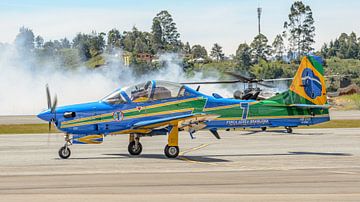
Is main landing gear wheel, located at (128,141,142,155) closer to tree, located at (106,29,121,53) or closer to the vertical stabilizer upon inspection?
the vertical stabilizer

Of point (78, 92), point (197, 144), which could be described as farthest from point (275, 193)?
point (78, 92)

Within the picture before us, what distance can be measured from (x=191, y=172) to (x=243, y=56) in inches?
5684

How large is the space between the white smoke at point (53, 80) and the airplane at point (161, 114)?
4476 centimetres

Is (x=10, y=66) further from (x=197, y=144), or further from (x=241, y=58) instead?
(x=241, y=58)

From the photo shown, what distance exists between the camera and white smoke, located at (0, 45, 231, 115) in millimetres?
70375

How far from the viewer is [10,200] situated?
1270cm

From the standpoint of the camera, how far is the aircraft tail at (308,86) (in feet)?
78.5

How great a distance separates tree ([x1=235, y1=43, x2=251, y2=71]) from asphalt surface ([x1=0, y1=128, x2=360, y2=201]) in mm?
128730

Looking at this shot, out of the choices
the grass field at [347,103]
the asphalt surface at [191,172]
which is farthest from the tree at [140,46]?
the asphalt surface at [191,172]

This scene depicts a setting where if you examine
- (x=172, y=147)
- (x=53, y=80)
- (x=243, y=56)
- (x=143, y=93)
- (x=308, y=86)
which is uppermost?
(x=243, y=56)

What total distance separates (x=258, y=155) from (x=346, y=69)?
5402 inches

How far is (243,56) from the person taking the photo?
160125mm

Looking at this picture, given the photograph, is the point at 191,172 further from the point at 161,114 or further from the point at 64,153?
the point at 64,153

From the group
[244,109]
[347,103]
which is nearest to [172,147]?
[244,109]
